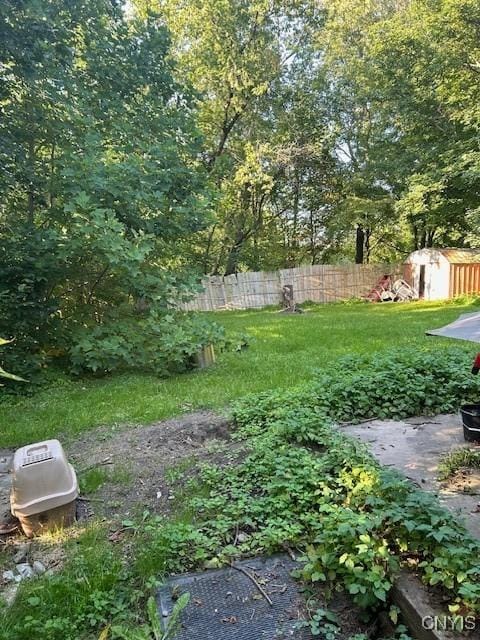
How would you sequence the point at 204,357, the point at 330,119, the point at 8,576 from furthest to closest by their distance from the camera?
1. the point at 330,119
2. the point at 204,357
3. the point at 8,576

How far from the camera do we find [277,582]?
1795 millimetres

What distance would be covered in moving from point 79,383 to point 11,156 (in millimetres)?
2537

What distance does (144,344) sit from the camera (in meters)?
5.46

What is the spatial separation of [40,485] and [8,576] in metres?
0.39

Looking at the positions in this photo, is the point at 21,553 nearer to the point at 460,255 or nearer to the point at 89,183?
the point at 89,183

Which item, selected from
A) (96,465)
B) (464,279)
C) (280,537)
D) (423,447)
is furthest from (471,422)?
(464,279)

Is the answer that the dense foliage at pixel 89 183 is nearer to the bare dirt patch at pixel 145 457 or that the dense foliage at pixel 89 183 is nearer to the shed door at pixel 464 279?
the bare dirt patch at pixel 145 457

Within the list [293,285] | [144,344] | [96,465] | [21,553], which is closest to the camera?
[21,553]

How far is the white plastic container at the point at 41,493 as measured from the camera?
7.07 ft

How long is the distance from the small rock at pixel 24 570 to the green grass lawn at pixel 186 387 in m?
1.62

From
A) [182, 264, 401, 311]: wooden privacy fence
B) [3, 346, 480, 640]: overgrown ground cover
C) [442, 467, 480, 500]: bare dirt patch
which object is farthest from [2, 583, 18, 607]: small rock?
[182, 264, 401, 311]: wooden privacy fence

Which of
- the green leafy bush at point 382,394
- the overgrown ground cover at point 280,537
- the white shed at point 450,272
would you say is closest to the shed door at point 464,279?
the white shed at point 450,272

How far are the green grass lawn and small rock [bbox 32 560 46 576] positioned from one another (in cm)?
162

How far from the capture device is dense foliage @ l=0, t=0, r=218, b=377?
468 centimetres
